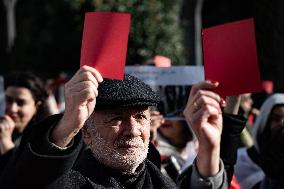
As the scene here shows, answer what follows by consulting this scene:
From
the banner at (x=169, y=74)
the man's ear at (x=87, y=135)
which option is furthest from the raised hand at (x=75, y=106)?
the banner at (x=169, y=74)

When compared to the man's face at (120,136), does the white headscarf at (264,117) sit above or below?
below

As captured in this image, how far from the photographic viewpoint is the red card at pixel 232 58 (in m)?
2.44

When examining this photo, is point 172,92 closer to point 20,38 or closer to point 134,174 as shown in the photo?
point 134,174

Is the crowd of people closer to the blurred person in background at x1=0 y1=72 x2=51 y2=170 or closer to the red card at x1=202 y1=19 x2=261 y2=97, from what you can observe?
the red card at x1=202 y1=19 x2=261 y2=97

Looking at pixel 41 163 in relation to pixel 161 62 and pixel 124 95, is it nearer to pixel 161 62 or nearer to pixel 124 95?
pixel 124 95

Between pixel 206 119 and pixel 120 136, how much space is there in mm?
493

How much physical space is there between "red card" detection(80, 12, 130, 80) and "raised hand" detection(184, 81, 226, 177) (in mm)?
282

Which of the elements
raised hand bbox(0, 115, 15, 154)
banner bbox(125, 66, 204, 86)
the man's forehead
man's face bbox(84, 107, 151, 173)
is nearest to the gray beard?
man's face bbox(84, 107, 151, 173)

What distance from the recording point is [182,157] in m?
4.77

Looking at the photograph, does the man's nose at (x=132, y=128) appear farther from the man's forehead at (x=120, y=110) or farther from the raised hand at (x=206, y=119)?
the raised hand at (x=206, y=119)

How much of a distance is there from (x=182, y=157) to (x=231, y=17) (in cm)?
1153

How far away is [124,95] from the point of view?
107 inches

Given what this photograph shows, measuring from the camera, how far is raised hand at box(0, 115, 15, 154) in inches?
169

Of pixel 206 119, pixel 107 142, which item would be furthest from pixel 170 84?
pixel 206 119
